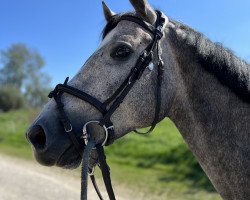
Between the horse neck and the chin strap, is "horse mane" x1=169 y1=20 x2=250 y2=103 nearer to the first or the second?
the horse neck

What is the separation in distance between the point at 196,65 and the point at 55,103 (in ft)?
4.34

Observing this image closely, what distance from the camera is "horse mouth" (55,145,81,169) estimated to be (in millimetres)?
2930

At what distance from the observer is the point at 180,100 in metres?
3.29

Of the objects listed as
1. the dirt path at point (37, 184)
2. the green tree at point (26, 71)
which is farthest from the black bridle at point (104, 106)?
the green tree at point (26, 71)

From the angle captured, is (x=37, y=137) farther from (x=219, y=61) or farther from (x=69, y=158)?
(x=219, y=61)

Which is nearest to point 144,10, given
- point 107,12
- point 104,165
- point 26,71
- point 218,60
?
point 107,12

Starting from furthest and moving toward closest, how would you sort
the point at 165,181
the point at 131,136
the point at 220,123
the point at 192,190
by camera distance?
the point at 131,136 < the point at 165,181 < the point at 192,190 < the point at 220,123

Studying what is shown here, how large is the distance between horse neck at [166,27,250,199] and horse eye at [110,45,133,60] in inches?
19.4

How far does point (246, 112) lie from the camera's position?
3.14 meters

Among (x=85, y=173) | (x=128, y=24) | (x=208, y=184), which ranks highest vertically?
(x=208, y=184)

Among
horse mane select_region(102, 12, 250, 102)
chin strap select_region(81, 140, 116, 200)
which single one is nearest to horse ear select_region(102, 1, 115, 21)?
horse mane select_region(102, 12, 250, 102)

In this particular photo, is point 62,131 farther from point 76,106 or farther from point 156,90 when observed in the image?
point 156,90

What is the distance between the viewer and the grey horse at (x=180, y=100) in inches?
117

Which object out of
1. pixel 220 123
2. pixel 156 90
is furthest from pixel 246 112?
pixel 156 90
